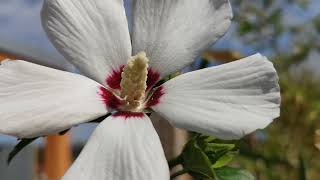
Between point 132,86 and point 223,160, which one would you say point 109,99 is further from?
point 223,160

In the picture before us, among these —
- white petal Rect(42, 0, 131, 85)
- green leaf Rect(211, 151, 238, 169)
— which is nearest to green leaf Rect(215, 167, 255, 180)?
green leaf Rect(211, 151, 238, 169)

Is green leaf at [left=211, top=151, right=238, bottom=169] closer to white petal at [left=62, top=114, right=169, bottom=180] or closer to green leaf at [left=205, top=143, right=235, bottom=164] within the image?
green leaf at [left=205, top=143, right=235, bottom=164]

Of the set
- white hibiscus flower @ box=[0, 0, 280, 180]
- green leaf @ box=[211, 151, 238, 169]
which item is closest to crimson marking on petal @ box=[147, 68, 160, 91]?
white hibiscus flower @ box=[0, 0, 280, 180]

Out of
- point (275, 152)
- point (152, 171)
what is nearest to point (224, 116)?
point (152, 171)

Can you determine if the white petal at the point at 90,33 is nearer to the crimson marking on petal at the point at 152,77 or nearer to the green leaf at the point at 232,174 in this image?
the crimson marking on petal at the point at 152,77

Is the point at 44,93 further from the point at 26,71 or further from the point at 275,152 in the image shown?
the point at 275,152

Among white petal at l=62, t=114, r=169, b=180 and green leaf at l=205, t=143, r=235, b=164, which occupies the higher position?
white petal at l=62, t=114, r=169, b=180

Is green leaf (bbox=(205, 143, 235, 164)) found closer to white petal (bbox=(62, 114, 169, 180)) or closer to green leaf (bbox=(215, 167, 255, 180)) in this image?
green leaf (bbox=(215, 167, 255, 180))

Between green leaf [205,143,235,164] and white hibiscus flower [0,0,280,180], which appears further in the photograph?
green leaf [205,143,235,164]
